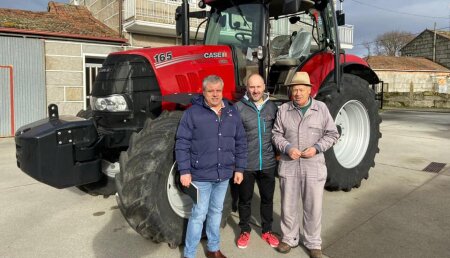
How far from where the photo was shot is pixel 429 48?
4328cm

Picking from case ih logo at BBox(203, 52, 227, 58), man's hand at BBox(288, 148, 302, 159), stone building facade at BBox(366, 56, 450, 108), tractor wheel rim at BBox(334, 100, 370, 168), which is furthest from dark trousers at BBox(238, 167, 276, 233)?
stone building facade at BBox(366, 56, 450, 108)

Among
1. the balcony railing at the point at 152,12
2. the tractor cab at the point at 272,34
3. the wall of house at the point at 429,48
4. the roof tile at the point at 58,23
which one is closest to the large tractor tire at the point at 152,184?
the tractor cab at the point at 272,34

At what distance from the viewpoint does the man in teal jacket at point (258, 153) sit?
3.21 metres

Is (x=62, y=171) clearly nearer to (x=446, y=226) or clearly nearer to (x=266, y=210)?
(x=266, y=210)

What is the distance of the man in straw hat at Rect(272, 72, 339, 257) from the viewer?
311 cm

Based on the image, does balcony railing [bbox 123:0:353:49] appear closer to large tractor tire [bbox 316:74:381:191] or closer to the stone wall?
large tractor tire [bbox 316:74:381:191]

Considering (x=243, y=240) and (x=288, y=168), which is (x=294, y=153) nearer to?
(x=288, y=168)

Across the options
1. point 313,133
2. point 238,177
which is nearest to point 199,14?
point 313,133

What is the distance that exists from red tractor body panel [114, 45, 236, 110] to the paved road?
1.39 m

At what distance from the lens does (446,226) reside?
374 centimetres

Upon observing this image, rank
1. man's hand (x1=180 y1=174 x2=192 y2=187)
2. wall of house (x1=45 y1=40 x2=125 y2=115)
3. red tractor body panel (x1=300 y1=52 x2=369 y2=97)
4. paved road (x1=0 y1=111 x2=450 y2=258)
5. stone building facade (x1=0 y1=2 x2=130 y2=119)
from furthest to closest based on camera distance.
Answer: wall of house (x1=45 y1=40 x2=125 y2=115) → stone building facade (x1=0 y1=2 x2=130 y2=119) → red tractor body panel (x1=300 y1=52 x2=369 y2=97) → paved road (x1=0 y1=111 x2=450 y2=258) → man's hand (x1=180 y1=174 x2=192 y2=187)

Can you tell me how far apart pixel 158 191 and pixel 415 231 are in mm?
2502

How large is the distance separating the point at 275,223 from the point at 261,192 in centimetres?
66

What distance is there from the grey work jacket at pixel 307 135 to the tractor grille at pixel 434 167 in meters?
3.76
